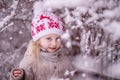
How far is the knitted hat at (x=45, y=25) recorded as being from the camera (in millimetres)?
1340

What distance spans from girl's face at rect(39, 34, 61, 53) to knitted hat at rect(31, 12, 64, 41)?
2cm

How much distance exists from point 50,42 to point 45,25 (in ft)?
0.22

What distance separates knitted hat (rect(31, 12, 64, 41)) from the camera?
134cm

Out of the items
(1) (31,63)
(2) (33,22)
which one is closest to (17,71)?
(1) (31,63)

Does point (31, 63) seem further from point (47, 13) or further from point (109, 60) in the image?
point (109, 60)

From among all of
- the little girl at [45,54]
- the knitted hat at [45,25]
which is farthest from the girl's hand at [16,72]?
the knitted hat at [45,25]

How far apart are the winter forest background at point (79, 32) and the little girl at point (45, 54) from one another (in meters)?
0.03

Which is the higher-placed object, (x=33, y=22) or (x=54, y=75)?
(x=33, y=22)

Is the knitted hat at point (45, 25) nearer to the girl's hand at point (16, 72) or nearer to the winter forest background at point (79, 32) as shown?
the winter forest background at point (79, 32)

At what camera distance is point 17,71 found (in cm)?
132

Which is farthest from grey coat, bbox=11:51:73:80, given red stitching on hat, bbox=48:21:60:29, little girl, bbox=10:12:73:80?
red stitching on hat, bbox=48:21:60:29

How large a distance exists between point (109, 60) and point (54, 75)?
8.6 inches

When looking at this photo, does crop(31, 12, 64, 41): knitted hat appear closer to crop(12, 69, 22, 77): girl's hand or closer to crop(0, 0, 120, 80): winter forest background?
crop(0, 0, 120, 80): winter forest background

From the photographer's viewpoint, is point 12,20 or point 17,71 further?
point 12,20
